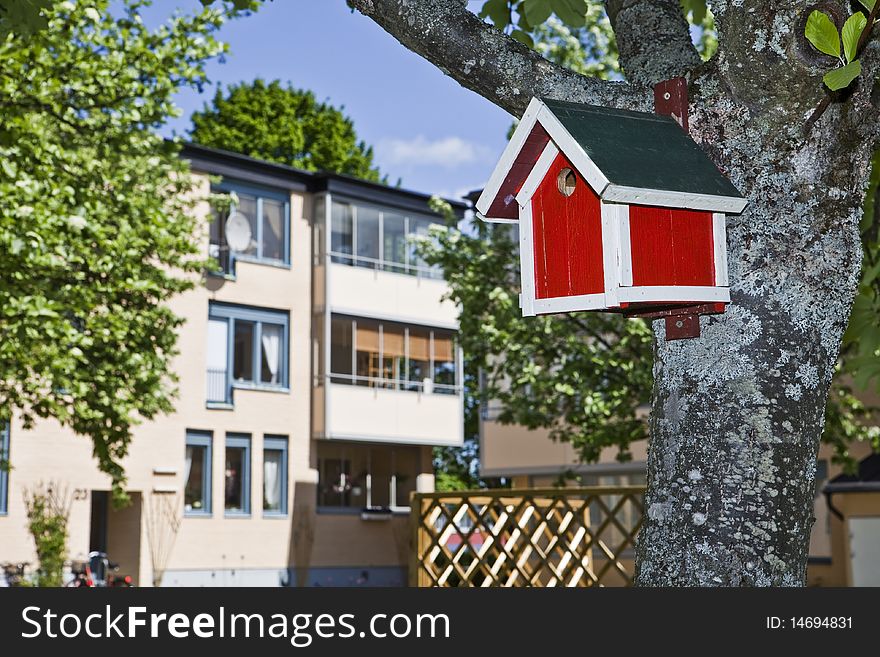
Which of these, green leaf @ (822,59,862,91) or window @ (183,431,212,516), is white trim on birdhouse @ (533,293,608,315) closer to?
green leaf @ (822,59,862,91)

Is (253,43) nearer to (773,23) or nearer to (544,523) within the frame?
(544,523)

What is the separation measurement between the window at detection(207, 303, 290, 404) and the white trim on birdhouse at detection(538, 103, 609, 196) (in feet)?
93.5

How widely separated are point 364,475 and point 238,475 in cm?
464

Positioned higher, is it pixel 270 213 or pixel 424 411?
pixel 270 213

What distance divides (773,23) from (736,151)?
40 cm

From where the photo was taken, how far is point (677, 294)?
3.68 meters

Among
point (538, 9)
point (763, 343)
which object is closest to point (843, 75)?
point (763, 343)

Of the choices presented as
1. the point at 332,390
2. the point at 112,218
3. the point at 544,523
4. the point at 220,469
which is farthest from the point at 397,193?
the point at 544,523

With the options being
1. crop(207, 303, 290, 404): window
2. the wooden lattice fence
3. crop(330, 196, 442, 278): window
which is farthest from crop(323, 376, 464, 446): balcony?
the wooden lattice fence

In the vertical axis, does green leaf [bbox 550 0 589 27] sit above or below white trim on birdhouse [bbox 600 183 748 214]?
above

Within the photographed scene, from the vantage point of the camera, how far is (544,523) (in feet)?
40.6

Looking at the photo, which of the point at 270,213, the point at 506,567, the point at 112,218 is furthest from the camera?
the point at 270,213

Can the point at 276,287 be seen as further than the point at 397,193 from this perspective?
No

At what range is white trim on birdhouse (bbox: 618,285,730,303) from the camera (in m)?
3.66
